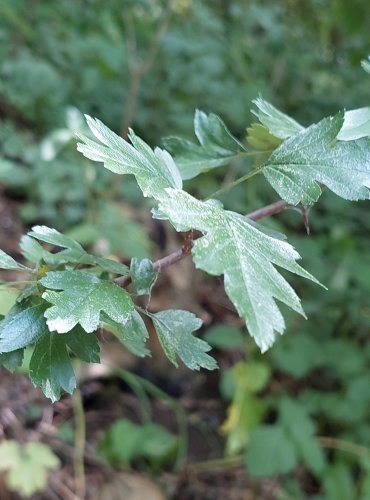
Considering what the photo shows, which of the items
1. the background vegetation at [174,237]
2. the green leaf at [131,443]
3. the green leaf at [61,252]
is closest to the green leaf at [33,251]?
the green leaf at [61,252]

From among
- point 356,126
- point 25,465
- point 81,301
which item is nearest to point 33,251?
point 81,301

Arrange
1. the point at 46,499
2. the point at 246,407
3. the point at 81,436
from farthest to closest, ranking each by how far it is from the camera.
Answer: the point at 246,407 < the point at 81,436 < the point at 46,499

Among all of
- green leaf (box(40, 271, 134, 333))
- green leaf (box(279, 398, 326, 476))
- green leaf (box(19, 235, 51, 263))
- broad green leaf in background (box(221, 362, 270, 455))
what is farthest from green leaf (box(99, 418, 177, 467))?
green leaf (box(40, 271, 134, 333))

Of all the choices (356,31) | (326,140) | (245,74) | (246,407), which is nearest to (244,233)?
(326,140)

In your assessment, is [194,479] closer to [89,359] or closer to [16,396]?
[16,396]

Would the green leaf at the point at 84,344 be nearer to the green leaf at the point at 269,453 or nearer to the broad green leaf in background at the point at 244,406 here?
the green leaf at the point at 269,453

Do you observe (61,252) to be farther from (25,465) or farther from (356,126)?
(25,465)
